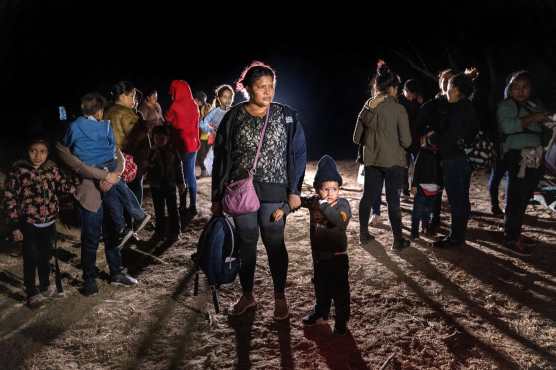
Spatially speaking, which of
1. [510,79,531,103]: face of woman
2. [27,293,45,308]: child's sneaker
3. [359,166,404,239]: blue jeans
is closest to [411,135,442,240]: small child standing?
[359,166,404,239]: blue jeans

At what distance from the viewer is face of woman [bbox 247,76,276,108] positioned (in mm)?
3422

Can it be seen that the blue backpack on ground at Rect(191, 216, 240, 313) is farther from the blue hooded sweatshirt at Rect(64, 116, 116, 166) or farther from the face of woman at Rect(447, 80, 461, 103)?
the face of woman at Rect(447, 80, 461, 103)

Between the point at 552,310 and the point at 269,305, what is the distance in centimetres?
259

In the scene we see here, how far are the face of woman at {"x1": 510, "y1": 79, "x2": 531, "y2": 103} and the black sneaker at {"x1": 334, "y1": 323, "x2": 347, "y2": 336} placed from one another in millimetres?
3618

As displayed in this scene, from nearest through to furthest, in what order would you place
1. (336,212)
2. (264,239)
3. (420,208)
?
(336,212)
(264,239)
(420,208)

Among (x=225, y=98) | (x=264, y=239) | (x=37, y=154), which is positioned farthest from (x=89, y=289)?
(x=225, y=98)

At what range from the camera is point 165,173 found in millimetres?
5832

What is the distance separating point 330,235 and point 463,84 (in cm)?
288

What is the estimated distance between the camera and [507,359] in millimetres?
3250

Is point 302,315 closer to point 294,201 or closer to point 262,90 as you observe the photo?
point 294,201

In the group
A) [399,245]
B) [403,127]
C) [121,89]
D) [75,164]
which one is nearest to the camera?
[75,164]

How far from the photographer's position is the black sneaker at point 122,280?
4.62 metres

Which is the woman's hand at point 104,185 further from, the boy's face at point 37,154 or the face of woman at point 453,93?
the face of woman at point 453,93

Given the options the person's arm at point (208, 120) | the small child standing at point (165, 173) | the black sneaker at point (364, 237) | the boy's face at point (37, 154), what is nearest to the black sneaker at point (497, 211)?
the black sneaker at point (364, 237)
